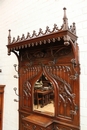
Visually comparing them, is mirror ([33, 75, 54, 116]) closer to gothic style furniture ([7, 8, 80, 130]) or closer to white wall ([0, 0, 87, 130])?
gothic style furniture ([7, 8, 80, 130])

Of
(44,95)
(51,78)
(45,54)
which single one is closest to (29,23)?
(45,54)

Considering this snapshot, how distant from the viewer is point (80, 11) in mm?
1337

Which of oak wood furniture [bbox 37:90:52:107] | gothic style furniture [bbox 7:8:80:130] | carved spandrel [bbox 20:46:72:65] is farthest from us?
oak wood furniture [bbox 37:90:52:107]

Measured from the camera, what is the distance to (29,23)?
1856mm

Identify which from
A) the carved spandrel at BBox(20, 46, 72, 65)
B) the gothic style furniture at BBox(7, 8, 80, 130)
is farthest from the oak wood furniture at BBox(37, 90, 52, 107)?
the carved spandrel at BBox(20, 46, 72, 65)

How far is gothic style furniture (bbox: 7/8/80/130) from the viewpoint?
126cm

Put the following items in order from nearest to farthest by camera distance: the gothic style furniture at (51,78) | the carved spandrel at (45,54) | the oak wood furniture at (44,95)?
the gothic style furniture at (51,78) → the carved spandrel at (45,54) → the oak wood furniture at (44,95)

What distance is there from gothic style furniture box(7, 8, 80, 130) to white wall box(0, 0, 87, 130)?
0.08 m

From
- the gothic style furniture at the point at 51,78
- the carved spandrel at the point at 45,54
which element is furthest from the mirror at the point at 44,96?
the carved spandrel at the point at 45,54

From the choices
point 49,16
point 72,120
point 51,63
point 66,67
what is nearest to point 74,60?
point 66,67

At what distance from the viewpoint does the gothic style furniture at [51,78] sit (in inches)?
49.6

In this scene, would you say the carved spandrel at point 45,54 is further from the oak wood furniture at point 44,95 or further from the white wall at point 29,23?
the oak wood furniture at point 44,95

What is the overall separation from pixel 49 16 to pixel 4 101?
1624 millimetres

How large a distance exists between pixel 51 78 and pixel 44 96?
27cm
